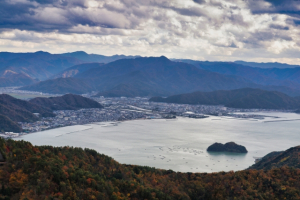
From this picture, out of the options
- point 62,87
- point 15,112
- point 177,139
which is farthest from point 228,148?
point 62,87

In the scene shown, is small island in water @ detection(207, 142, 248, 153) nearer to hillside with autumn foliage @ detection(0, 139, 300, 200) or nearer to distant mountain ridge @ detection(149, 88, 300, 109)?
hillside with autumn foliage @ detection(0, 139, 300, 200)

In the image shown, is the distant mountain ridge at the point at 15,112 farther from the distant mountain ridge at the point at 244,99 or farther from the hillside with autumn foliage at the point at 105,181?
the distant mountain ridge at the point at 244,99

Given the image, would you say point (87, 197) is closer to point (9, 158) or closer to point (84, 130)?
point (9, 158)

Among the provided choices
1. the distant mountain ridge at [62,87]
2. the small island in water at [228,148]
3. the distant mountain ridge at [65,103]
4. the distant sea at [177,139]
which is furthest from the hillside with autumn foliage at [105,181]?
the distant mountain ridge at [62,87]

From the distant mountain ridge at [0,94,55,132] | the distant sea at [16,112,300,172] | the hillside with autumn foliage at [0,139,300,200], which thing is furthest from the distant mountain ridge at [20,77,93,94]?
the hillside with autumn foliage at [0,139,300,200]

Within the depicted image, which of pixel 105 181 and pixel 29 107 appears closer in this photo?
pixel 105 181

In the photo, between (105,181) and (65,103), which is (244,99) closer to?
(65,103)

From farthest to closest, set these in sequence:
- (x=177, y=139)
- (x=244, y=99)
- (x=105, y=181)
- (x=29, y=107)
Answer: (x=244, y=99) → (x=29, y=107) → (x=177, y=139) → (x=105, y=181)
